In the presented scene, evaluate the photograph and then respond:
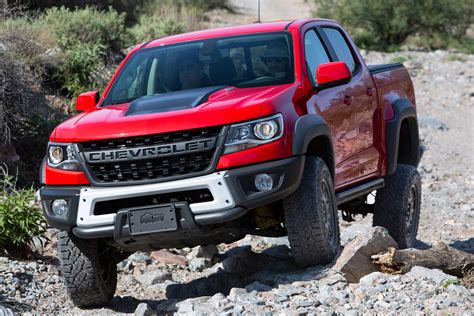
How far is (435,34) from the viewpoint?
2925cm

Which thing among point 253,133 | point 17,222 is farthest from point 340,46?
point 17,222

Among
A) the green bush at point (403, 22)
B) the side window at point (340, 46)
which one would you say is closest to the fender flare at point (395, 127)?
the side window at point (340, 46)

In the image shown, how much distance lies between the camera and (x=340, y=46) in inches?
336

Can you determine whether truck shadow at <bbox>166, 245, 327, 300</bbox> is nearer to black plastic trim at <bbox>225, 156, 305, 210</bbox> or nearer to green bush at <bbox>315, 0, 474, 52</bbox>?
black plastic trim at <bbox>225, 156, 305, 210</bbox>

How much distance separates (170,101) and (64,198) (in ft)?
2.92

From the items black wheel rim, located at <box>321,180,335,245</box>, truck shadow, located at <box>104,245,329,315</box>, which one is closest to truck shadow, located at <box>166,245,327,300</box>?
truck shadow, located at <box>104,245,329,315</box>

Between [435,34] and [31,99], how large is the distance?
1969 centimetres

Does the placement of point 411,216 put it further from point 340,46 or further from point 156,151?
point 156,151

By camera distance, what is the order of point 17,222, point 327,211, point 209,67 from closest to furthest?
point 327,211
point 209,67
point 17,222

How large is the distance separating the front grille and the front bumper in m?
0.07

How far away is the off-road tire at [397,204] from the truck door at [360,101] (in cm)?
42

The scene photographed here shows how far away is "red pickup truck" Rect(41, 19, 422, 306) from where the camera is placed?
20.4 feet

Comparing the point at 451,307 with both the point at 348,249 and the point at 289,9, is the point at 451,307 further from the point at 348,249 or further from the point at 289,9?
the point at 289,9

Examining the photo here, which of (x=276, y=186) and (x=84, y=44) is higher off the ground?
(x=276, y=186)
